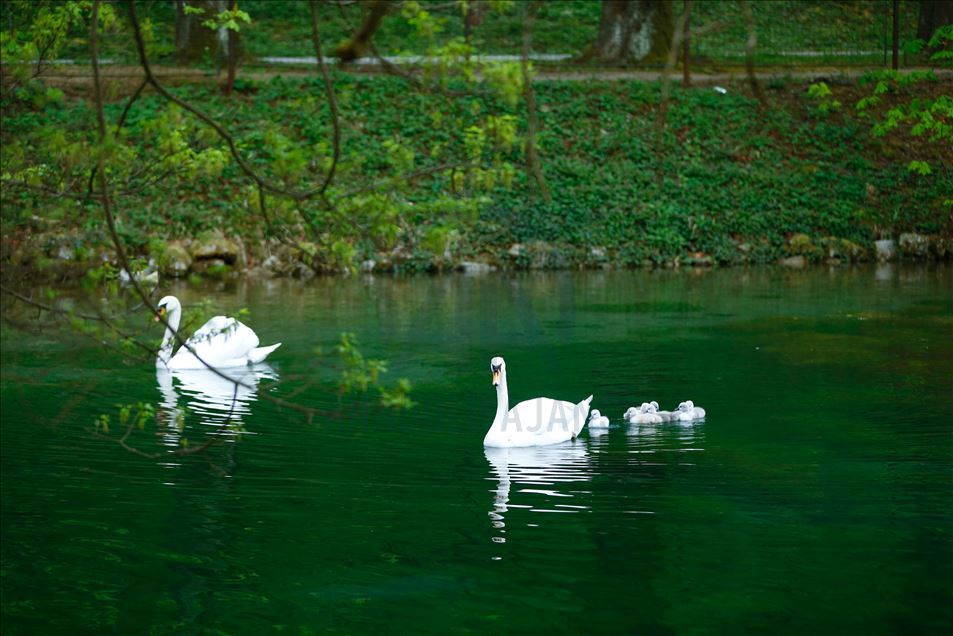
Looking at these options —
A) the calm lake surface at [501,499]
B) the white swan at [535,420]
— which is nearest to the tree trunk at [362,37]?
the calm lake surface at [501,499]

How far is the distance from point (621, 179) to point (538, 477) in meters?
19.3

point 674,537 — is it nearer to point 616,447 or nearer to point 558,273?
point 616,447

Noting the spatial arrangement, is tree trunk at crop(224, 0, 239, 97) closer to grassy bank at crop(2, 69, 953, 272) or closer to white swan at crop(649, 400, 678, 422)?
grassy bank at crop(2, 69, 953, 272)

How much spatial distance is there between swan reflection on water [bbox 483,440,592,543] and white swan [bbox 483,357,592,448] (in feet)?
0.30

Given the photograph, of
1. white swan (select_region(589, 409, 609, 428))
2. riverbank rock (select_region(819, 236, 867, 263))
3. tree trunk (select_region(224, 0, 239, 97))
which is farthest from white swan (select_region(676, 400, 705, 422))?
tree trunk (select_region(224, 0, 239, 97))

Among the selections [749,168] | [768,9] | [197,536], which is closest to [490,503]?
[197,536]

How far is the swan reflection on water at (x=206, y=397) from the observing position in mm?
11875

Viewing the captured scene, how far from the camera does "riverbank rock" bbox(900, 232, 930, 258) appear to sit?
2736 cm

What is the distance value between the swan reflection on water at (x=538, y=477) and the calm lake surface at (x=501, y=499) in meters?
0.03

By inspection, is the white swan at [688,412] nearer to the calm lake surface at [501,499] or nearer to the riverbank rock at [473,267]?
the calm lake surface at [501,499]

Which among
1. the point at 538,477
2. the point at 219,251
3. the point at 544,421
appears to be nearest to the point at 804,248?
the point at 219,251

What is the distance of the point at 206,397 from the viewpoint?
45.2 feet

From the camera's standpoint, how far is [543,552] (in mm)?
8008

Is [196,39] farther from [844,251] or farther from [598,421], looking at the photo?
[598,421]
